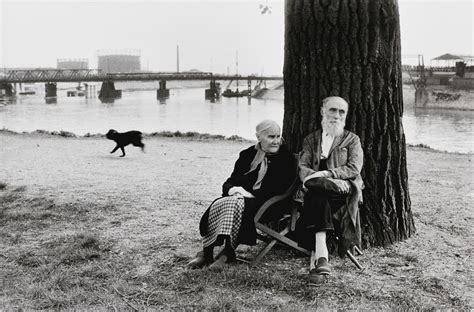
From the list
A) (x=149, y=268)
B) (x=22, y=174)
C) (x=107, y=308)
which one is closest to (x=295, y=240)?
(x=149, y=268)

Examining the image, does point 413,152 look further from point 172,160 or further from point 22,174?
point 22,174

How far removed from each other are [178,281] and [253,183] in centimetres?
96

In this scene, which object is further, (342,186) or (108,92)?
(108,92)

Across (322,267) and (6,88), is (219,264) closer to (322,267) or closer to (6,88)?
(322,267)

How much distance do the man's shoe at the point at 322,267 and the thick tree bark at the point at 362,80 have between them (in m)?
0.88

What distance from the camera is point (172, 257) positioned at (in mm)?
4367

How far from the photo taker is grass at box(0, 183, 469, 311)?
340 centimetres

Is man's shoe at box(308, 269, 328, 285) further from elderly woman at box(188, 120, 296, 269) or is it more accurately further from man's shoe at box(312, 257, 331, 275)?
elderly woman at box(188, 120, 296, 269)

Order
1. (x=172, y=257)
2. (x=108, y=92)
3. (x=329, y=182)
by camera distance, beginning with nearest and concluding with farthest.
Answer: (x=329, y=182) → (x=172, y=257) → (x=108, y=92)

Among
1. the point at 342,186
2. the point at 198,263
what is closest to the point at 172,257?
the point at 198,263

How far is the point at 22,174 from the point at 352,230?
6.11m

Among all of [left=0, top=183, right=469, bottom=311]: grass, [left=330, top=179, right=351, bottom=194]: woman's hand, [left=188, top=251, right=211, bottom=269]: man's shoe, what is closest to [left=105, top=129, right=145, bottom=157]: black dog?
[left=0, top=183, right=469, bottom=311]: grass

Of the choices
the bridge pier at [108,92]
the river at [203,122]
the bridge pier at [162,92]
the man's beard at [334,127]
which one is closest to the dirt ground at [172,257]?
the man's beard at [334,127]

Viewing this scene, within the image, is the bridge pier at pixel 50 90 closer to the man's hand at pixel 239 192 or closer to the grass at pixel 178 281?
the grass at pixel 178 281
